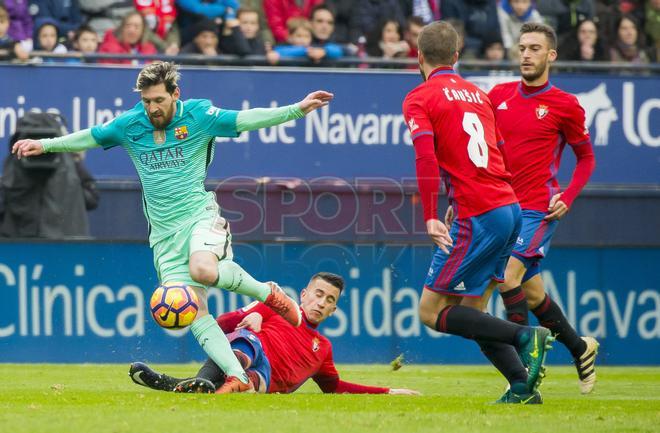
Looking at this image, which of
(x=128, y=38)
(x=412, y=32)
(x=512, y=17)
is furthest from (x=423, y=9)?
(x=128, y=38)

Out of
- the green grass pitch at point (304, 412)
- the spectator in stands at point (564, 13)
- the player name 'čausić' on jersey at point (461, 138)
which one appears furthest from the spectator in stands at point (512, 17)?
the player name 'čausić' on jersey at point (461, 138)

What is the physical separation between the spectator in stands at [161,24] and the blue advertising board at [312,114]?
721 millimetres

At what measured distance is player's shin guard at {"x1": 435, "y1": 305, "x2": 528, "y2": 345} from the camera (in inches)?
321

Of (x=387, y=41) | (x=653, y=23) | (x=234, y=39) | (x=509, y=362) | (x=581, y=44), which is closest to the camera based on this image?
(x=509, y=362)

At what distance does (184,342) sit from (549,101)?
16.8ft

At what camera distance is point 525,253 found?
10.0m

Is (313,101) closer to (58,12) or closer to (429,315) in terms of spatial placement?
(429,315)

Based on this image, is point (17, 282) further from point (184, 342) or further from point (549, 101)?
point (549, 101)

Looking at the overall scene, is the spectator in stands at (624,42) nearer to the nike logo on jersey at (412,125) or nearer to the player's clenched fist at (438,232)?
the nike logo on jersey at (412,125)

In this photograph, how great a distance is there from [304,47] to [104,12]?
242cm

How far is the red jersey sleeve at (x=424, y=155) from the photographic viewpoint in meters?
7.98

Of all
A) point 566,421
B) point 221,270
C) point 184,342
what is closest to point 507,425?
point 566,421

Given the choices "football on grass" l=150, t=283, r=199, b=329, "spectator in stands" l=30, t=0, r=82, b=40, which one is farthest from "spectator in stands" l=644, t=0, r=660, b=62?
"football on grass" l=150, t=283, r=199, b=329

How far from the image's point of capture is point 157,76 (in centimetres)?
878
